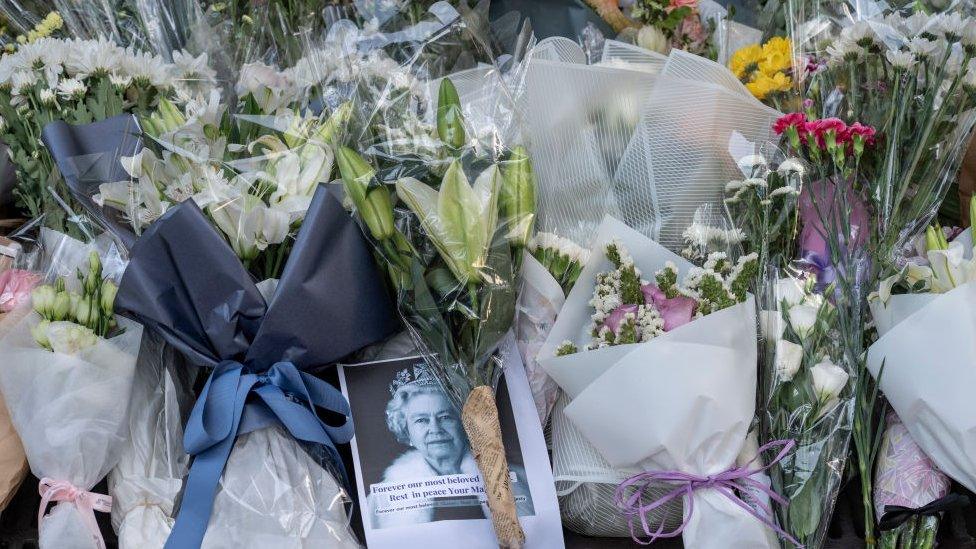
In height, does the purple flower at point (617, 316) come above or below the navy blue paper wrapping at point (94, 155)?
below

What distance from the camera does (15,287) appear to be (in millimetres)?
1729

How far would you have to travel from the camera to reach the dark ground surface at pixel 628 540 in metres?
1.55

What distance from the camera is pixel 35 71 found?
74.0 inches

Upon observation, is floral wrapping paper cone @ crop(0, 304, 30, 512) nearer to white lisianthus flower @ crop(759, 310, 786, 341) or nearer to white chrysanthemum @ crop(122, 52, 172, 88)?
white chrysanthemum @ crop(122, 52, 172, 88)

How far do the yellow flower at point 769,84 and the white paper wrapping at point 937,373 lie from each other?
58 cm

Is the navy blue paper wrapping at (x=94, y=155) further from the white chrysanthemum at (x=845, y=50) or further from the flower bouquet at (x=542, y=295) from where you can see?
the white chrysanthemum at (x=845, y=50)


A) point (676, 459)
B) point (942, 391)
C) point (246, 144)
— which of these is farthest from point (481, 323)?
point (942, 391)

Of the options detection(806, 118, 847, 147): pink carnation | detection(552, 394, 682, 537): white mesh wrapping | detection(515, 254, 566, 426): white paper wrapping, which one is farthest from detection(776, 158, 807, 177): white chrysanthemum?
detection(552, 394, 682, 537): white mesh wrapping

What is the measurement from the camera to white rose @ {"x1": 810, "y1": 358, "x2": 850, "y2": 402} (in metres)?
1.47

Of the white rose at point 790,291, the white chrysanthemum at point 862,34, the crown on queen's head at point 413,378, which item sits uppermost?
the white chrysanthemum at point 862,34

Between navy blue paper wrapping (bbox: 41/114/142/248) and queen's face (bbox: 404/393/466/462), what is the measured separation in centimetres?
58

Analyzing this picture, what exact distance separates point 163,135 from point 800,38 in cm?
128

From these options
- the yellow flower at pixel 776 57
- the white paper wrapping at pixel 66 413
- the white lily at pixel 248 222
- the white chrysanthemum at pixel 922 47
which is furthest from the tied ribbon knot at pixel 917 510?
the white paper wrapping at pixel 66 413

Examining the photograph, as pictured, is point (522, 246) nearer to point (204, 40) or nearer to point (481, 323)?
point (481, 323)
